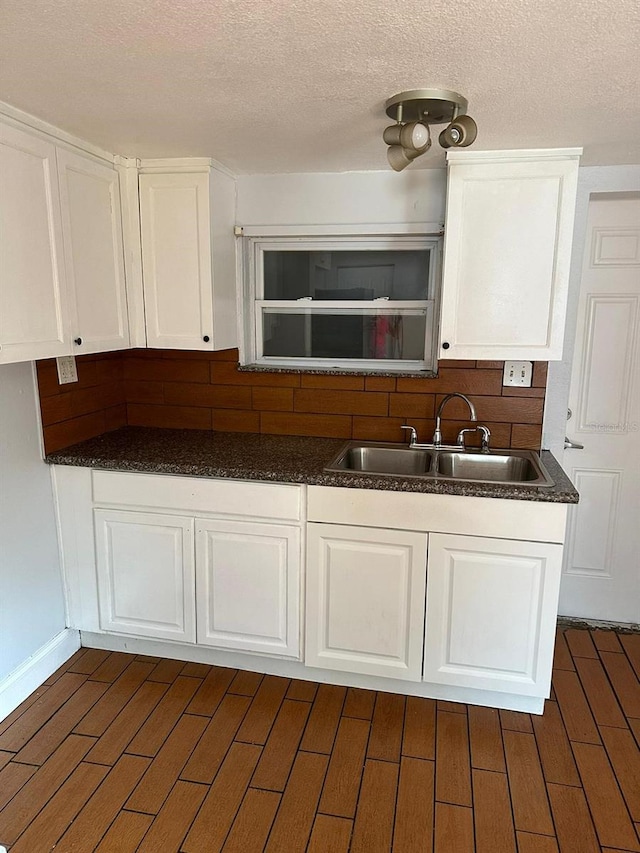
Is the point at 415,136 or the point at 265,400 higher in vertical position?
the point at 415,136

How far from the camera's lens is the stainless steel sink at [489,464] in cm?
251

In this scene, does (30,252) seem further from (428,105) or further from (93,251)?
(428,105)

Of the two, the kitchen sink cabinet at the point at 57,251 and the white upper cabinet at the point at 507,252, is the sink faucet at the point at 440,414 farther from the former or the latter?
the kitchen sink cabinet at the point at 57,251

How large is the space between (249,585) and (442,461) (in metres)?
0.99

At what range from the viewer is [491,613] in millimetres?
2191

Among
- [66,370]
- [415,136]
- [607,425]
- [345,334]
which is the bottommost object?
[607,425]

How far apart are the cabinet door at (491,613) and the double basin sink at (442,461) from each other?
0.38 m

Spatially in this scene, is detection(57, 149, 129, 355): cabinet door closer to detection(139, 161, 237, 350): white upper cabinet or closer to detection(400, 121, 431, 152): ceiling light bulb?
detection(139, 161, 237, 350): white upper cabinet

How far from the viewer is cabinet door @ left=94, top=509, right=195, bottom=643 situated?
243 cm

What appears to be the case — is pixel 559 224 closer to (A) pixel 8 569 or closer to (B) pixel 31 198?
(B) pixel 31 198

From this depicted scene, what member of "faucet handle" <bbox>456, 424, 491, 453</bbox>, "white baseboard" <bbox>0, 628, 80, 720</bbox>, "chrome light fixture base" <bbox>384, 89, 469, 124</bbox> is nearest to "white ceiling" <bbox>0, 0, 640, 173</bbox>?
"chrome light fixture base" <bbox>384, 89, 469, 124</bbox>

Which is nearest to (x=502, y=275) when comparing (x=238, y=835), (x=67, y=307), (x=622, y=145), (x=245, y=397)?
(x=622, y=145)

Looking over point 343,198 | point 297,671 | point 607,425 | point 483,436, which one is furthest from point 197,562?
point 607,425

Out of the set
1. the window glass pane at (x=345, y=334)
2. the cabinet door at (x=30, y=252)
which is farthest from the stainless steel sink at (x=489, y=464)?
the cabinet door at (x=30, y=252)
